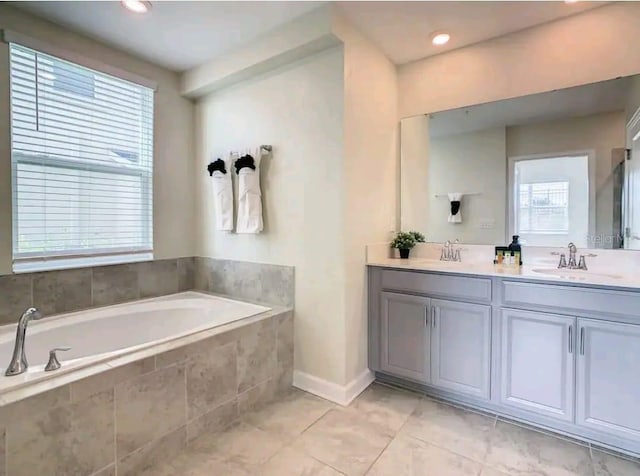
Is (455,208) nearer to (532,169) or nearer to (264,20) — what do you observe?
(532,169)

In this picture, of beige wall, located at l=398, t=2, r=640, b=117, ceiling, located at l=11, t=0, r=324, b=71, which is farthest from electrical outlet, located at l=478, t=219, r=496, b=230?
ceiling, located at l=11, t=0, r=324, b=71

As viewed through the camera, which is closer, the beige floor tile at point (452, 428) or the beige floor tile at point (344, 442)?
the beige floor tile at point (344, 442)

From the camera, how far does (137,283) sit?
2795mm

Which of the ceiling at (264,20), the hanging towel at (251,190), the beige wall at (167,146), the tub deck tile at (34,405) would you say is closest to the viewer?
the tub deck tile at (34,405)

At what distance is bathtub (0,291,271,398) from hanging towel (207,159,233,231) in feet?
2.10

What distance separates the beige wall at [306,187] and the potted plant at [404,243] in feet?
2.30

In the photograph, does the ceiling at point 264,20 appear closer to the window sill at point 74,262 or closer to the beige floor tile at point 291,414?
the window sill at point 74,262

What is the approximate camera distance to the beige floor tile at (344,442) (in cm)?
166

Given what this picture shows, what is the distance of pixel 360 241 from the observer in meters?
2.39

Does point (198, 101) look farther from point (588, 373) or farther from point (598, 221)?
point (588, 373)

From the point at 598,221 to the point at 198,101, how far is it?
3.27 metres

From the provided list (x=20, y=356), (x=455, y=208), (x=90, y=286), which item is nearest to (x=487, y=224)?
(x=455, y=208)

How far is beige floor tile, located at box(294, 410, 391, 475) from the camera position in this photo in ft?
5.46

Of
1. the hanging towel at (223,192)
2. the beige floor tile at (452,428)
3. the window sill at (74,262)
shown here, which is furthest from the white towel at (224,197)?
the beige floor tile at (452,428)
